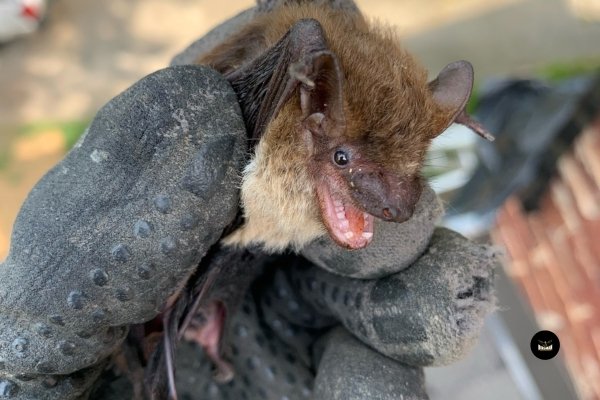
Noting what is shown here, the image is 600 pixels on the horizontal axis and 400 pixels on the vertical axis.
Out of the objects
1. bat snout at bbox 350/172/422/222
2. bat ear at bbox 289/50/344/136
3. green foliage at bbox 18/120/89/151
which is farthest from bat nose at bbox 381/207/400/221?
green foliage at bbox 18/120/89/151

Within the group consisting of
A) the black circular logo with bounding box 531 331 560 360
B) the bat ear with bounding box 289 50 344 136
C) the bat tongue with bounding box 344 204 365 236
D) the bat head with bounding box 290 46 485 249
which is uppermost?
the bat ear with bounding box 289 50 344 136

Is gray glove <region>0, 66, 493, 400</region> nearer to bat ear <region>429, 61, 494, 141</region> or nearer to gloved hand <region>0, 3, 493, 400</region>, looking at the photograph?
gloved hand <region>0, 3, 493, 400</region>

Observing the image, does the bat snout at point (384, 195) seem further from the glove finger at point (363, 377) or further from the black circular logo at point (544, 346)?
the black circular logo at point (544, 346)

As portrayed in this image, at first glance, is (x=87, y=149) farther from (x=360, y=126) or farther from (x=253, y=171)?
(x=360, y=126)

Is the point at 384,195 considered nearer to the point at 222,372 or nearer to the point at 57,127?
the point at 222,372

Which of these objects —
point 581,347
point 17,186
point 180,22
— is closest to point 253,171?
Result: point 581,347

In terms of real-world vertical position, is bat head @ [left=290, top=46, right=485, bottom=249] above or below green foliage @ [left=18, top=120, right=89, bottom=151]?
above
